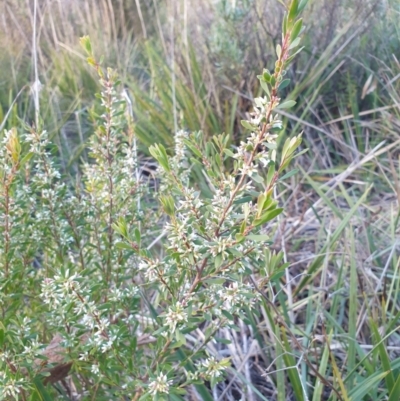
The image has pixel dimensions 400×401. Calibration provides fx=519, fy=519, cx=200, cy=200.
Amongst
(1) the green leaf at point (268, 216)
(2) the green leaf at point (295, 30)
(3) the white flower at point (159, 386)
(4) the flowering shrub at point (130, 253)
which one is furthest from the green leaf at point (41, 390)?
(2) the green leaf at point (295, 30)

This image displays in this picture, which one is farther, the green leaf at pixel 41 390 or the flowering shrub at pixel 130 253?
the green leaf at pixel 41 390

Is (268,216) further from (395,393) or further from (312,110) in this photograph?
(312,110)

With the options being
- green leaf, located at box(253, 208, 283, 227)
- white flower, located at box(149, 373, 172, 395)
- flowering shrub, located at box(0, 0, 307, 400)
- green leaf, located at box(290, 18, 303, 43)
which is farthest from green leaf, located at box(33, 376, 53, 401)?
green leaf, located at box(290, 18, 303, 43)

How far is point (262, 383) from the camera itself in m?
1.12

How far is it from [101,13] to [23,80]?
93 centimetres

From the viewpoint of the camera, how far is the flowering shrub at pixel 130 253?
62 centimetres

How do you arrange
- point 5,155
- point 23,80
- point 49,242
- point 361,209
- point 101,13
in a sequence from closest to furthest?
point 5,155
point 49,242
point 361,209
point 23,80
point 101,13

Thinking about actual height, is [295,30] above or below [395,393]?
above

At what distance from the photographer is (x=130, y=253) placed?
854 millimetres

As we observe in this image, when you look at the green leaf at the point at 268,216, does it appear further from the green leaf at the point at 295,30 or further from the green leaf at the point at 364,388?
the green leaf at the point at 364,388

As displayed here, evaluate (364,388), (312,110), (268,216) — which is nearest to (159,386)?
(268,216)

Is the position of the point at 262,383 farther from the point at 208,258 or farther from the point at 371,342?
the point at 208,258

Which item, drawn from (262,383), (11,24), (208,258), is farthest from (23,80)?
(208,258)

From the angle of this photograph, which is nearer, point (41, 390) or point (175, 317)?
point (175, 317)
